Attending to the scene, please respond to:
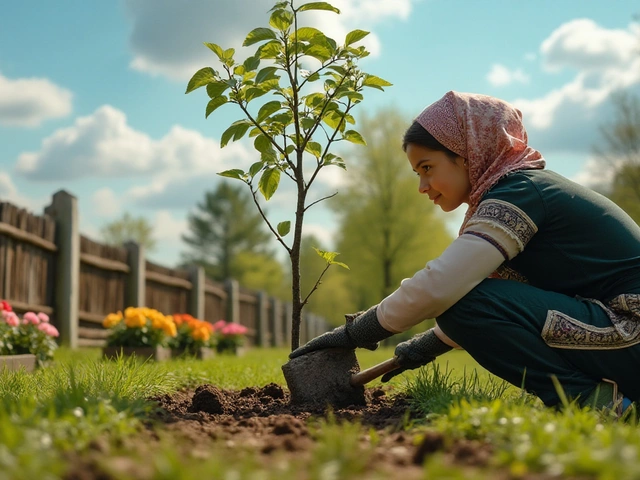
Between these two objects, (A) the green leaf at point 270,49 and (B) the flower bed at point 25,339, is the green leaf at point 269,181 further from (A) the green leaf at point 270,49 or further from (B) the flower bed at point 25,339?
(B) the flower bed at point 25,339

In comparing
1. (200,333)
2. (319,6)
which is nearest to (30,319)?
(200,333)

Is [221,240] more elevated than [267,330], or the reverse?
[221,240]

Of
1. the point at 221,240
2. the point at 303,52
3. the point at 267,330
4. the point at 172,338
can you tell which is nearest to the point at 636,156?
the point at 267,330

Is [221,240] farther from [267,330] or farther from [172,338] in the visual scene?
[172,338]

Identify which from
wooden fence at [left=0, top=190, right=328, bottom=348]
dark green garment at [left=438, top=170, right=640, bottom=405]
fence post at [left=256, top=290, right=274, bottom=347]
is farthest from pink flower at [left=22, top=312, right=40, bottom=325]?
fence post at [left=256, top=290, right=274, bottom=347]

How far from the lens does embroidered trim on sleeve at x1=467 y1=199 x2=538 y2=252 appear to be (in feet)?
8.15

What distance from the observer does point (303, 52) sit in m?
3.10

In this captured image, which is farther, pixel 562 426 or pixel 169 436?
pixel 169 436

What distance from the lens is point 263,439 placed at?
186 cm

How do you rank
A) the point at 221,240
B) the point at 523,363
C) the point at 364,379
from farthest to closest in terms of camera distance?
the point at 221,240, the point at 364,379, the point at 523,363

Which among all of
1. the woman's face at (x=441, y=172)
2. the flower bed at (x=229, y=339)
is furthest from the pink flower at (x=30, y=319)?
the flower bed at (x=229, y=339)

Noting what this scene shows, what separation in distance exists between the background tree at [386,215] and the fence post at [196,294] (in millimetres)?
11363

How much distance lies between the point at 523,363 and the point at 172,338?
18.1ft

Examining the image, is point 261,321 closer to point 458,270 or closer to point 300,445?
point 458,270
